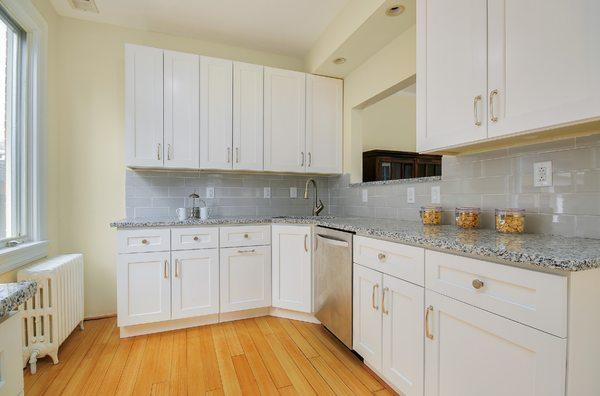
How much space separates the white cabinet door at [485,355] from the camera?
2.86ft

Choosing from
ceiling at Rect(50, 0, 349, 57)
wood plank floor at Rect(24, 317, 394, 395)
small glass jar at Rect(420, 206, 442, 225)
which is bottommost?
wood plank floor at Rect(24, 317, 394, 395)

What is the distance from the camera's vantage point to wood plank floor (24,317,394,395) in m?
1.65

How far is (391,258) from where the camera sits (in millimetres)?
1550

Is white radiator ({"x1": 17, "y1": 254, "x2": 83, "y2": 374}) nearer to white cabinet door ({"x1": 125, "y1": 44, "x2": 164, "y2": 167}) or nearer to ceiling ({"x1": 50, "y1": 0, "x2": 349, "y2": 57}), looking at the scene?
white cabinet door ({"x1": 125, "y1": 44, "x2": 164, "y2": 167})

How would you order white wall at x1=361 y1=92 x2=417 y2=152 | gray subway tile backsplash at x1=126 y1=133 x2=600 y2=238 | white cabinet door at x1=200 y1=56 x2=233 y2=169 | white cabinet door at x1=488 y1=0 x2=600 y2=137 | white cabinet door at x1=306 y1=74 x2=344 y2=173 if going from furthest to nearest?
white wall at x1=361 y1=92 x2=417 y2=152
white cabinet door at x1=306 y1=74 x2=344 y2=173
white cabinet door at x1=200 y1=56 x2=233 y2=169
gray subway tile backsplash at x1=126 y1=133 x2=600 y2=238
white cabinet door at x1=488 y1=0 x2=600 y2=137

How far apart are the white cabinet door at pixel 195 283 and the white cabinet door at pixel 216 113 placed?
823 mm

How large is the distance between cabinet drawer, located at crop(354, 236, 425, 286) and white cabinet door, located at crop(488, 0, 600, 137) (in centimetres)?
66

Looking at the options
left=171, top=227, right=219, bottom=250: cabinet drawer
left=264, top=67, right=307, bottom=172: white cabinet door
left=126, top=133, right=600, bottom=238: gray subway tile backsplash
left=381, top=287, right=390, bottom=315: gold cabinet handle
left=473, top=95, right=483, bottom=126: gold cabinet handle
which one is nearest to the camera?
left=126, top=133, right=600, bottom=238: gray subway tile backsplash

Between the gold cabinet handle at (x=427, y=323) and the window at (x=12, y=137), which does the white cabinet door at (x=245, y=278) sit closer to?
the window at (x=12, y=137)

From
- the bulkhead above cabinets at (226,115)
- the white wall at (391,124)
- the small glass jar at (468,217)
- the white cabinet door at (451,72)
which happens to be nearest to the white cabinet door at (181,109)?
the bulkhead above cabinets at (226,115)

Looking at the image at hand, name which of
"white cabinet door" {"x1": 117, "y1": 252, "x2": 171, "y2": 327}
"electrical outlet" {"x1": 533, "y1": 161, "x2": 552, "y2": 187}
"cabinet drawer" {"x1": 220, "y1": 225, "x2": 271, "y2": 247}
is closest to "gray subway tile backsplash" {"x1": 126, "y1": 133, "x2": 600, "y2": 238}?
"electrical outlet" {"x1": 533, "y1": 161, "x2": 552, "y2": 187}

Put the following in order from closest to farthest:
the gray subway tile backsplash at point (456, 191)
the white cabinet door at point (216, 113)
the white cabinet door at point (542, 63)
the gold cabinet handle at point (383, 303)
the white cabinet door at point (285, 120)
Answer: the white cabinet door at point (542, 63) < the gray subway tile backsplash at point (456, 191) < the gold cabinet handle at point (383, 303) < the white cabinet door at point (216, 113) < the white cabinet door at point (285, 120)

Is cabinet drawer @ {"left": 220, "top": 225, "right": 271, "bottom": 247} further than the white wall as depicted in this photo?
No

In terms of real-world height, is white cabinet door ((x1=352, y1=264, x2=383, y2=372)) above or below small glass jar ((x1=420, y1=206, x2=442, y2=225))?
below
